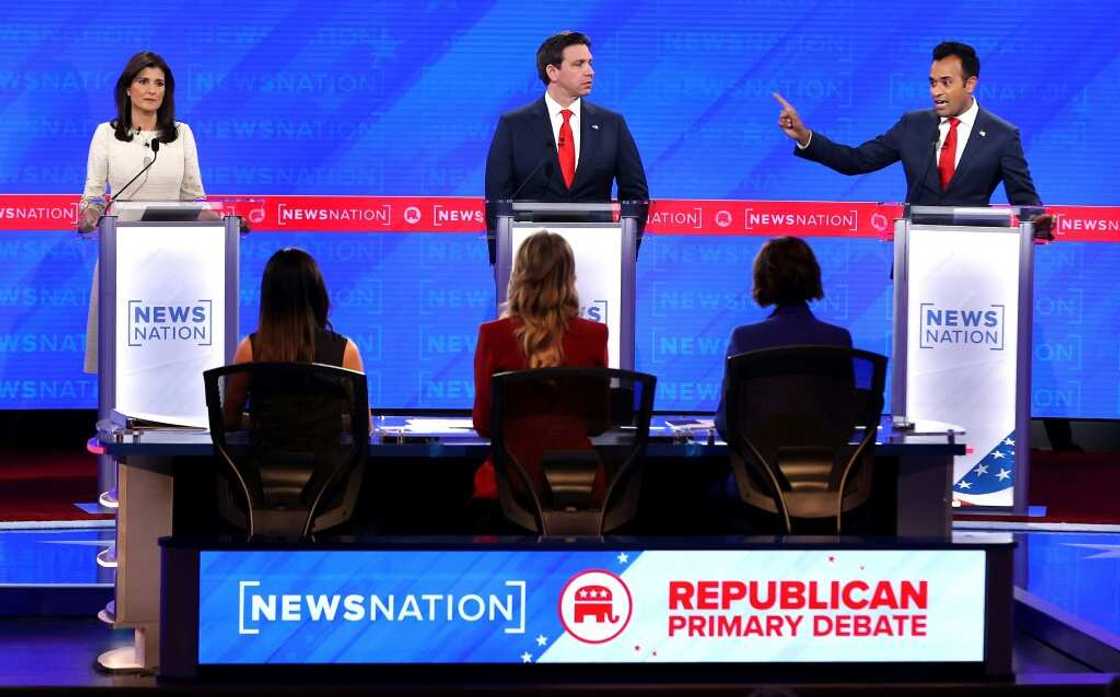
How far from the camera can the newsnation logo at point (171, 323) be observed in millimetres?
5348

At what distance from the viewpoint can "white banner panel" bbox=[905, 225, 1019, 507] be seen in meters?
5.68

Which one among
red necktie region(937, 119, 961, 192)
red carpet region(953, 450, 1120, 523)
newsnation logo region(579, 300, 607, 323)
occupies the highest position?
red necktie region(937, 119, 961, 192)

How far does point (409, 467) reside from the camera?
4.12 meters

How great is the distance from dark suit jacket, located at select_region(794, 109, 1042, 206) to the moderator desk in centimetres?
211

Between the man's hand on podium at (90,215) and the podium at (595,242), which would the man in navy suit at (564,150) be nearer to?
the podium at (595,242)

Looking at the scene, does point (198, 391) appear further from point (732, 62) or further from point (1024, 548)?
point (732, 62)

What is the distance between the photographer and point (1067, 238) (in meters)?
8.03

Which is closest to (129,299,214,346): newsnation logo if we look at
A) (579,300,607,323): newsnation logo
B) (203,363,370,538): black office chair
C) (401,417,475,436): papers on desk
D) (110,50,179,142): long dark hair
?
(110,50,179,142): long dark hair

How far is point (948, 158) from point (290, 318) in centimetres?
318

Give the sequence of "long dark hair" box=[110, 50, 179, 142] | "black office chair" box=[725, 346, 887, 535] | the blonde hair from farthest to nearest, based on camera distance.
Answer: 1. "long dark hair" box=[110, 50, 179, 142]
2. the blonde hair
3. "black office chair" box=[725, 346, 887, 535]

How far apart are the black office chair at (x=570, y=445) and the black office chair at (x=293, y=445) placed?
0.32 m

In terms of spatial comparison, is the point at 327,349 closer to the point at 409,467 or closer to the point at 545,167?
the point at 409,467

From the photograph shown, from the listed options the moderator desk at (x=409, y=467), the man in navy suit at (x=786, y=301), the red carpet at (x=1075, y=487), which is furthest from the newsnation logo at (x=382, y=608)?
the red carpet at (x=1075, y=487)

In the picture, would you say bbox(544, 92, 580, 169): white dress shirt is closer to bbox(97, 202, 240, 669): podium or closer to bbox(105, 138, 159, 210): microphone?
bbox(97, 202, 240, 669): podium
